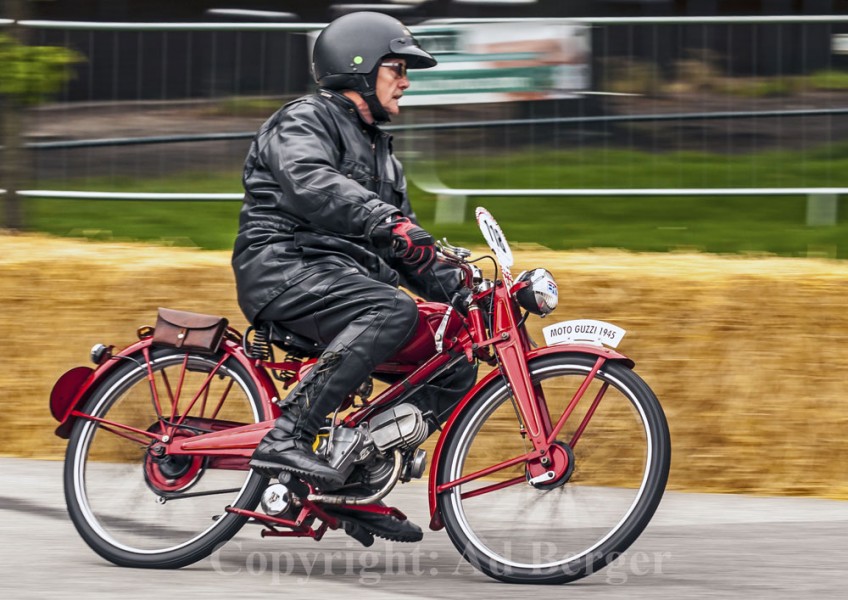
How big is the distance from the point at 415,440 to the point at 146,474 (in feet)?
3.23

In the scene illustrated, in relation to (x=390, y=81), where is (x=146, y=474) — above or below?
below

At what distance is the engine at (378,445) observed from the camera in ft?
17.9

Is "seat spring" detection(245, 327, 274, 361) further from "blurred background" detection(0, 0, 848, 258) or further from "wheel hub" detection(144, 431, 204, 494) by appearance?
"blurred background" detection(0, 0, 848, 258)

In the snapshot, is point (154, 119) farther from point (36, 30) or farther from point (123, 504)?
point (123, 504)

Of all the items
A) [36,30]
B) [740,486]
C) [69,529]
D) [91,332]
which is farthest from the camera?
[36,30]

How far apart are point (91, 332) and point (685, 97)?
4146 millimetres

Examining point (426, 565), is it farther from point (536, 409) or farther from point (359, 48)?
point (359, 48)

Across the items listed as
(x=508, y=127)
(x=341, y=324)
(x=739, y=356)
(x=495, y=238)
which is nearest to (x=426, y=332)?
(x=341, y=324)

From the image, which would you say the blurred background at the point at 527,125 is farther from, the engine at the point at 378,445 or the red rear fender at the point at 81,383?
the engine at the point at 378,445

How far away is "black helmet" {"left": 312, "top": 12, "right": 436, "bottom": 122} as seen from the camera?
554cm

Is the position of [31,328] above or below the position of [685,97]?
below

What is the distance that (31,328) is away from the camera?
24.7 ft

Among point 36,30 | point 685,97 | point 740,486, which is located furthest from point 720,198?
point 36,30

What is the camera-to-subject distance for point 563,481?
17.6ft
